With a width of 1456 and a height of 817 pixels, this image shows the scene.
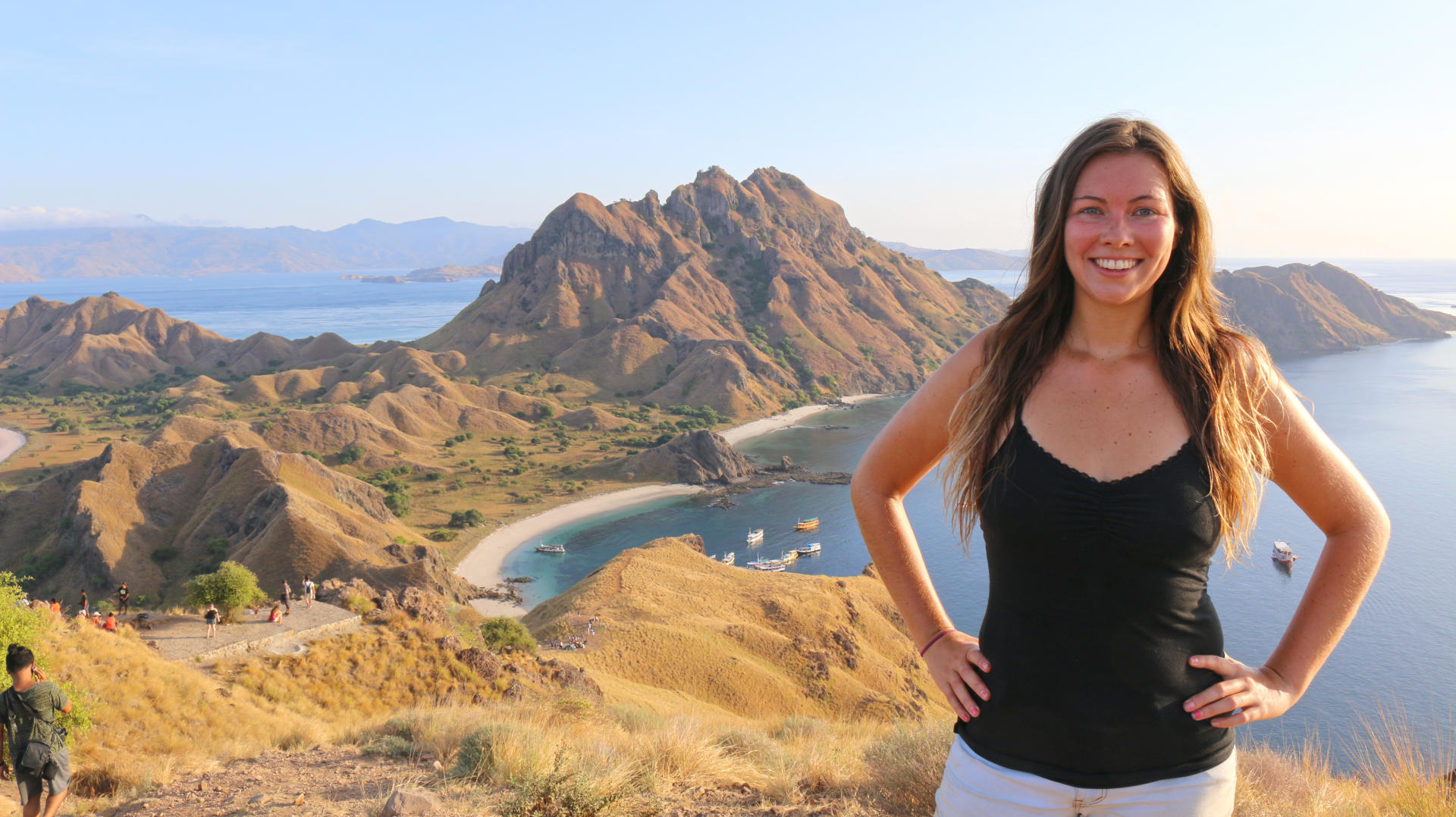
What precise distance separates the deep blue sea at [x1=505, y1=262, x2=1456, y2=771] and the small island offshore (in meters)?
4.36

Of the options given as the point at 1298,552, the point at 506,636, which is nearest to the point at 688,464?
the point at 1298,552

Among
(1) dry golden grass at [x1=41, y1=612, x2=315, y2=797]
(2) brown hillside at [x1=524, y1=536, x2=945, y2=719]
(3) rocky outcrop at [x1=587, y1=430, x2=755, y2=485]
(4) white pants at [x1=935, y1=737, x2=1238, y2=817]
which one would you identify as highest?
(4) white pants at [x1=935, y1=737, x2=1238, y2=817]

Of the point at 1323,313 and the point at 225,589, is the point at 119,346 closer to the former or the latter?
the point at 225,589

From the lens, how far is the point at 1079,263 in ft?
7.14

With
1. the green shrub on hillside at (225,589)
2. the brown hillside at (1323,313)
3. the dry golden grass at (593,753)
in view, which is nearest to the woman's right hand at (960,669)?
the dry golden grass at (593,753)

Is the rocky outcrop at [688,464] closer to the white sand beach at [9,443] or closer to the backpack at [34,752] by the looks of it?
the white sand beach at [9,443]

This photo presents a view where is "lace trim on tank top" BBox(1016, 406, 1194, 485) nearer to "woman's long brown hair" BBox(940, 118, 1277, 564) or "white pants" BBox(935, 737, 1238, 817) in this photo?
"woman's long brown hair" BBox(940, 118, 1277, 564)

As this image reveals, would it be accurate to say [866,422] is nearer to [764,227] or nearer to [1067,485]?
[764,227]

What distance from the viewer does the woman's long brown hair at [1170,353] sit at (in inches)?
81.4

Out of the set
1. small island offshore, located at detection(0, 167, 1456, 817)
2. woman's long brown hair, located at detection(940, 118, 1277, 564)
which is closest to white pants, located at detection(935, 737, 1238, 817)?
woman's long brown hair, located at detection(940, 118, 1277, 564)

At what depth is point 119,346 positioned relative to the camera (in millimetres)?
115938

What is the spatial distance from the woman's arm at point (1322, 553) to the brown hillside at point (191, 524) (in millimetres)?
33708

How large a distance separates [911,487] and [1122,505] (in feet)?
1.85

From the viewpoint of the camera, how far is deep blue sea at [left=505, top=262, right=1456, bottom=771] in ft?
104
